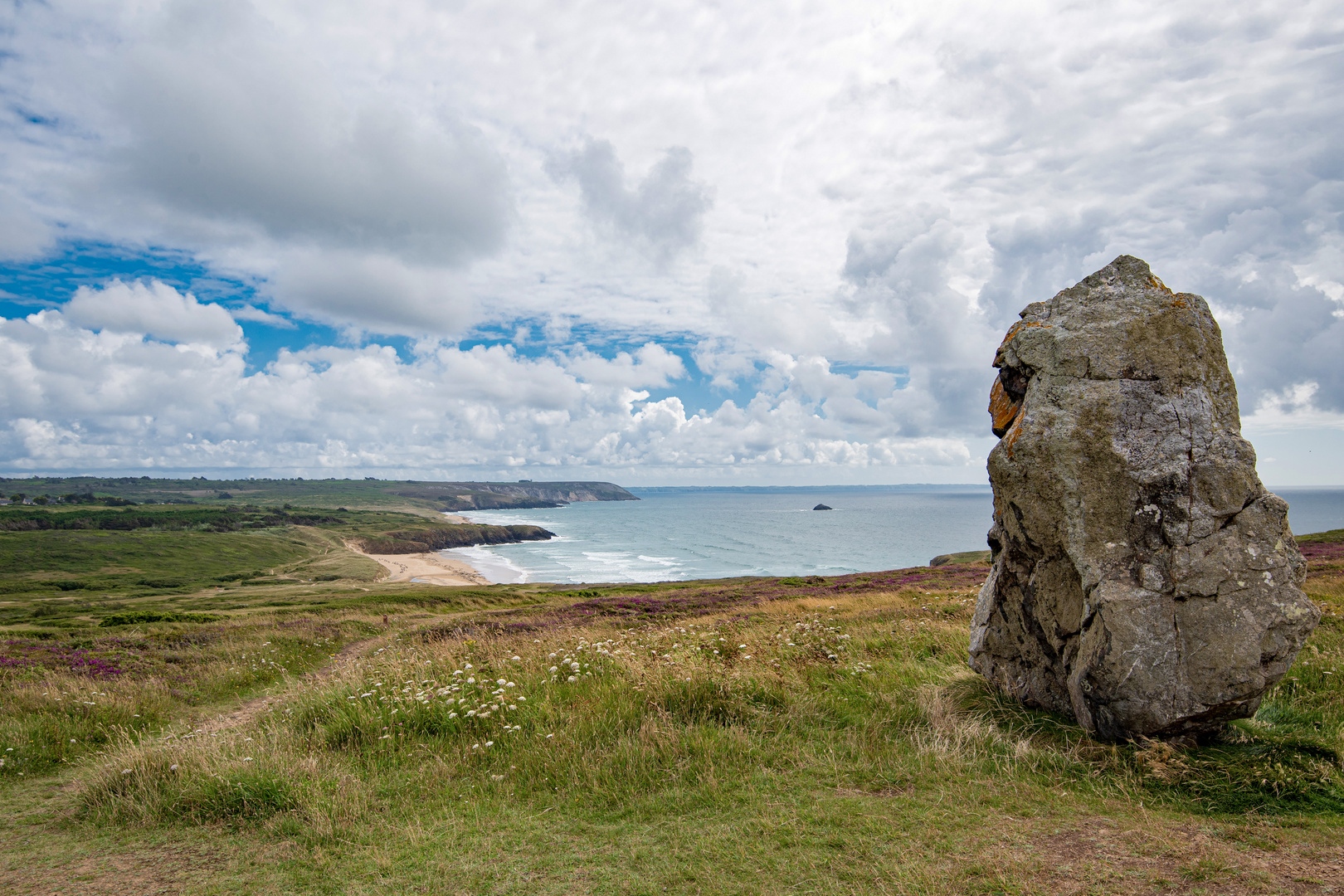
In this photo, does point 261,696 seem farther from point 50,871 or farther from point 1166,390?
point 1166,390

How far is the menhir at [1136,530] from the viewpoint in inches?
248

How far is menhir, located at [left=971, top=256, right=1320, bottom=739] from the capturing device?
6.30 m

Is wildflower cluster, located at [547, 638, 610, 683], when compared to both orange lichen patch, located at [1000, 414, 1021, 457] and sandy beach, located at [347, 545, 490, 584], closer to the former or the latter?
orange lichen patch, located at [1000, 414, 1021, 457]

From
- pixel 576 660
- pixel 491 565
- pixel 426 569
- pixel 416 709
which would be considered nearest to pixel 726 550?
pixel 491 565

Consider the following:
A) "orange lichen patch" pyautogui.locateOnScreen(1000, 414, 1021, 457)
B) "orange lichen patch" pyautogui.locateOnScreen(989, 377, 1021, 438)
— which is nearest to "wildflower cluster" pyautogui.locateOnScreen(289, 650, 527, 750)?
"orange lichen patch" pyautogui.locateOnScreen(1000, 414, 1021, 457)

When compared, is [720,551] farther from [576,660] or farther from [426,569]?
[576,660]

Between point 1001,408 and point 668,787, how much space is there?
6778mm

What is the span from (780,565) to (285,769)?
87.8 metres

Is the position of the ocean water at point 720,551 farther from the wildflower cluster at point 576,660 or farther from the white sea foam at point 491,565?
the wildflower cluster at point 576,660

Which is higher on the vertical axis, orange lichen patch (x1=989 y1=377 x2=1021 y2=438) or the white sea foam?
orange lichen patch (x1=989 y1=377 x2=1021 y2=438)

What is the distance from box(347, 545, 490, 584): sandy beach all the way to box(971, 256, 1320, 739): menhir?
7861cm

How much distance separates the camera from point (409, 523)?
163 meters

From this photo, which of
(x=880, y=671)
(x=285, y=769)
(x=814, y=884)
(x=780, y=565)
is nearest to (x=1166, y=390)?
(x=880, y=671)

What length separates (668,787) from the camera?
20.4 feet
